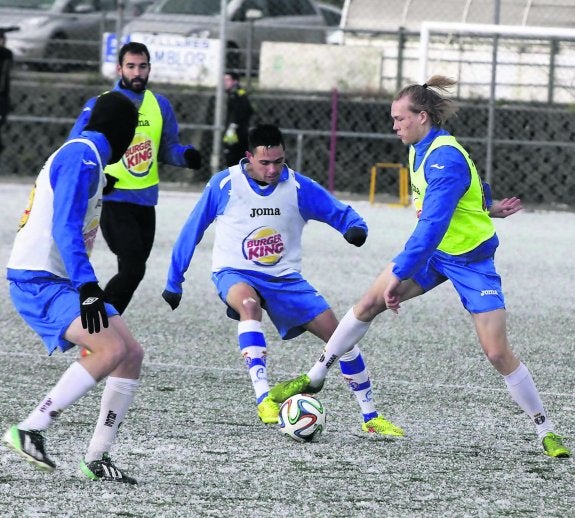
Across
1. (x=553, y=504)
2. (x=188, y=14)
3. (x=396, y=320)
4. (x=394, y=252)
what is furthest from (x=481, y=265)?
(x=188, y=14)

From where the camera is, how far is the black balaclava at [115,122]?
18.5 ft

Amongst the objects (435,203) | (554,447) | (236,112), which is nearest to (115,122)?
(435,203)

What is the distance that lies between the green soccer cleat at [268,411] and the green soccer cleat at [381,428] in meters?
0.40

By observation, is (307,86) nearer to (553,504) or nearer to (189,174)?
(189,174)

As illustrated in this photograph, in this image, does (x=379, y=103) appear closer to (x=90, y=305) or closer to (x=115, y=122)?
(x=115, y=122)

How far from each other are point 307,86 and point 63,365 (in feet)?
42.7

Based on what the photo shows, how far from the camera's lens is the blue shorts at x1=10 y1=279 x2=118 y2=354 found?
17.9 ft

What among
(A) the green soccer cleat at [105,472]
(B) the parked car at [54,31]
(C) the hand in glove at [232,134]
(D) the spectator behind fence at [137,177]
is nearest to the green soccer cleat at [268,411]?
(A) the green soccer cleat at [105,472]

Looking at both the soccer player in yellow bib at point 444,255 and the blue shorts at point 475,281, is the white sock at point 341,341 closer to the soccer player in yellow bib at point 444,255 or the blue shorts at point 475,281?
the soccer player in yellow bib at point 444,255

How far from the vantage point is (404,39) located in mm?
20391

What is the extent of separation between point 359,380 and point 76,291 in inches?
69.5

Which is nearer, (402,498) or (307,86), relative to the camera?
(402,498)

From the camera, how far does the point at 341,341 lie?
6766 mm

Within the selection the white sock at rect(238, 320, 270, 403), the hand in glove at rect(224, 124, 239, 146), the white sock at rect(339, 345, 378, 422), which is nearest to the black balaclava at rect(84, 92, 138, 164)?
the white sock at rect(238, 320, 270, 403)
